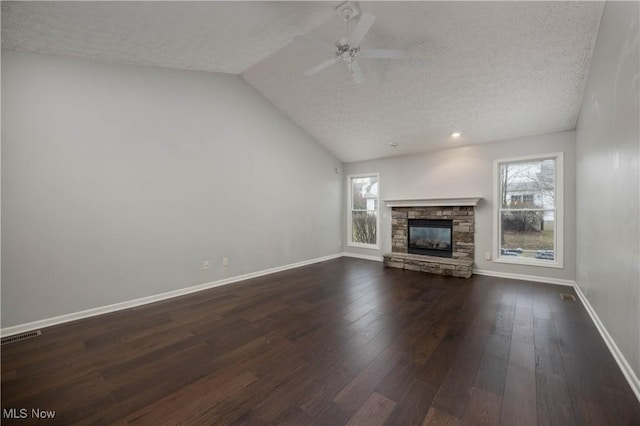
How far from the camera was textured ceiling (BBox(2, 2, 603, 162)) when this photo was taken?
7.41 ft

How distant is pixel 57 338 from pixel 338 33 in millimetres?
4289

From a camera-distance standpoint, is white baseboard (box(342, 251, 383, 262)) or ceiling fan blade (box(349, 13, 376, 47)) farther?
white baseboard (box(342, 251, 383, 262))

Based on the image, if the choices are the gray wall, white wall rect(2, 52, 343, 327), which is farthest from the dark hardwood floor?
A: white wall rect(2, 52, 343, 327)

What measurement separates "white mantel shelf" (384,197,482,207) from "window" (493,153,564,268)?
0.42 meters

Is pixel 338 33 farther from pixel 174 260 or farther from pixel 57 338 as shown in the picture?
pixel 57 338

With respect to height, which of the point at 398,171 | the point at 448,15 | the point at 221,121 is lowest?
the point at 398,171

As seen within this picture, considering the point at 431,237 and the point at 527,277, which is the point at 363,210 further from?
the point at 527,277

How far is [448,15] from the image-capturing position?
2510 millimetres

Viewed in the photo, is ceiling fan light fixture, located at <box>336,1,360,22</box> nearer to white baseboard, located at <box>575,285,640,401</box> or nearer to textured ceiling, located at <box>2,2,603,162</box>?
textured ceiling, located at <box>2,2,603,162</box>

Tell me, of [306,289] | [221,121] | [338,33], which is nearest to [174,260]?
[306,289]

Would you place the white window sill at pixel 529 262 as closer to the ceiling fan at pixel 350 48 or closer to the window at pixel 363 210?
the window at pixel 363 210

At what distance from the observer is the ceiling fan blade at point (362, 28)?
2090 mm

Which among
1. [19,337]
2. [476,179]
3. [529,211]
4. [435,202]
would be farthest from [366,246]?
[19,337]

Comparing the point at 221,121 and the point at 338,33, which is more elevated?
the point at 338,33
